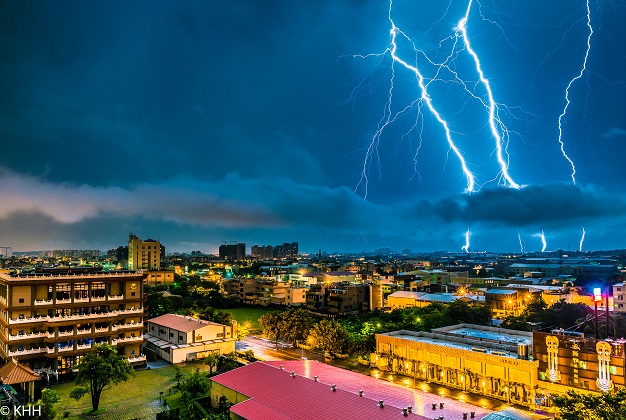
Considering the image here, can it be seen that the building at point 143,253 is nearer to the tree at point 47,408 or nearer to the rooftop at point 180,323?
the rooftop at point 180,323

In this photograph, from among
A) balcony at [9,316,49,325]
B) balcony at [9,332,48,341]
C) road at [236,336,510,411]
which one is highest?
balcony at [9,316,49,325]

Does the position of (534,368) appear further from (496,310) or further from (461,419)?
(496,310)

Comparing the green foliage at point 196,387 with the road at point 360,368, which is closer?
the green foliage at point 196,387

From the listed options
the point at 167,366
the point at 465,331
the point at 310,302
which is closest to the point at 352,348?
the point at 465,331

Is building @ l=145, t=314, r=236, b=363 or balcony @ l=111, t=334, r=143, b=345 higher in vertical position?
balcony @ l=111, t=334, r=143, b=345

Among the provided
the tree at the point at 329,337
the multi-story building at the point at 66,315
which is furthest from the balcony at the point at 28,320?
the tree at the point at 329,337

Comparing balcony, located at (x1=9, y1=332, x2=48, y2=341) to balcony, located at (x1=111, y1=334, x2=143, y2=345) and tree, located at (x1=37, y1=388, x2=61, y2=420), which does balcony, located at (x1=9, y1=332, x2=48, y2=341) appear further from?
tree, located at (x1=37, y1=388, x2=61, y2=420)

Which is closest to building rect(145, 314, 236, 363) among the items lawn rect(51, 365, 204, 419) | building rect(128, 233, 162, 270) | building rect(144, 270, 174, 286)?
lawn rect(51, 365, 204, 419)
